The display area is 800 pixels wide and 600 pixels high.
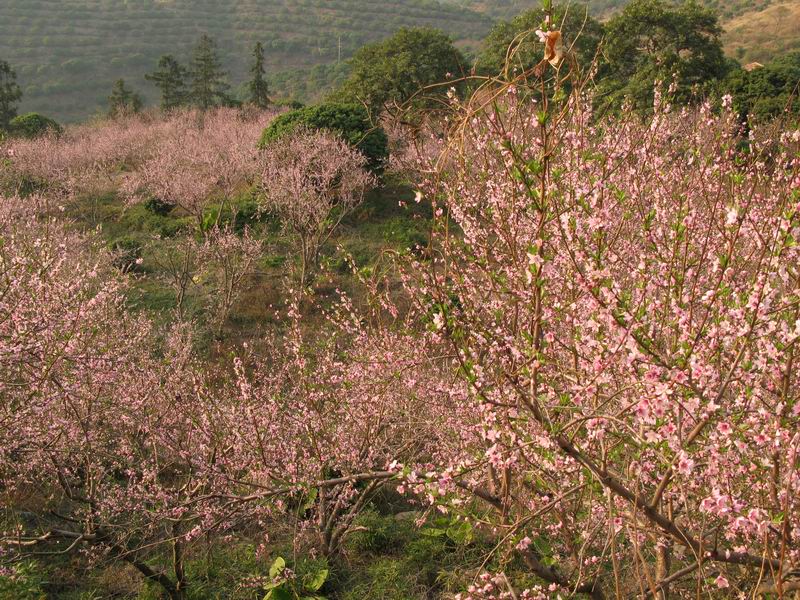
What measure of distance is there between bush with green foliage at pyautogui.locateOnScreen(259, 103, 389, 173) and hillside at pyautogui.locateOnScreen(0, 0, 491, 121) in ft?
122

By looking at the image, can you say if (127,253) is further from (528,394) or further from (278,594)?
(528,394)

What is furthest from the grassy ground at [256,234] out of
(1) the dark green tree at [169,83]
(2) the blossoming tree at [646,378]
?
(1) the dark green tree at [169,83]

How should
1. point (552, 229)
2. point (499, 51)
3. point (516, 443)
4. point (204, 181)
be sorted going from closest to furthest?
point (516, 443), point (552, 229), point (204, 181), point (499, 51)

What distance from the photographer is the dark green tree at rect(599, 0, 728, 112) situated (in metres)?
21.8

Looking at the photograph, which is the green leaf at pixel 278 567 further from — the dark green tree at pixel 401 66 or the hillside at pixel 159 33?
the hillside at pixel 159 33

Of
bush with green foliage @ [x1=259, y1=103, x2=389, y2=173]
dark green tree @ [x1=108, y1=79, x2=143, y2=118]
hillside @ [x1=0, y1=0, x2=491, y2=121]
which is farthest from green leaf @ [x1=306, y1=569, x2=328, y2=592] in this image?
hillside @ [x1=0, y1=0, x2=491, y2=121]

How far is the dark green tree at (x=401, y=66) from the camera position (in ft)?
84.0

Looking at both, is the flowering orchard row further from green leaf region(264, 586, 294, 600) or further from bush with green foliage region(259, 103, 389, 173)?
bush with green foliage region(259, 103, 389, 173)

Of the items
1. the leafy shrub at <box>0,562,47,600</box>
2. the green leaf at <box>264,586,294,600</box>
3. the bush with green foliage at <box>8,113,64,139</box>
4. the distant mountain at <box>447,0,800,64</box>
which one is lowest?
the green leaf at <box>264,586,294,600</box>

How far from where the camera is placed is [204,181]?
18.4 metres

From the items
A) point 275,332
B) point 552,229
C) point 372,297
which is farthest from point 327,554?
point 275,332

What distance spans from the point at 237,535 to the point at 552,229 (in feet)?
17.8

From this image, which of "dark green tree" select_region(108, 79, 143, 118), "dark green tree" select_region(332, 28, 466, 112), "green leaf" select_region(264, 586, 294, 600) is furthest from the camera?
"dark green tree" select_region(108, 79, 143, 118)

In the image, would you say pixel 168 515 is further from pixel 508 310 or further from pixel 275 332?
pixel 275 332
